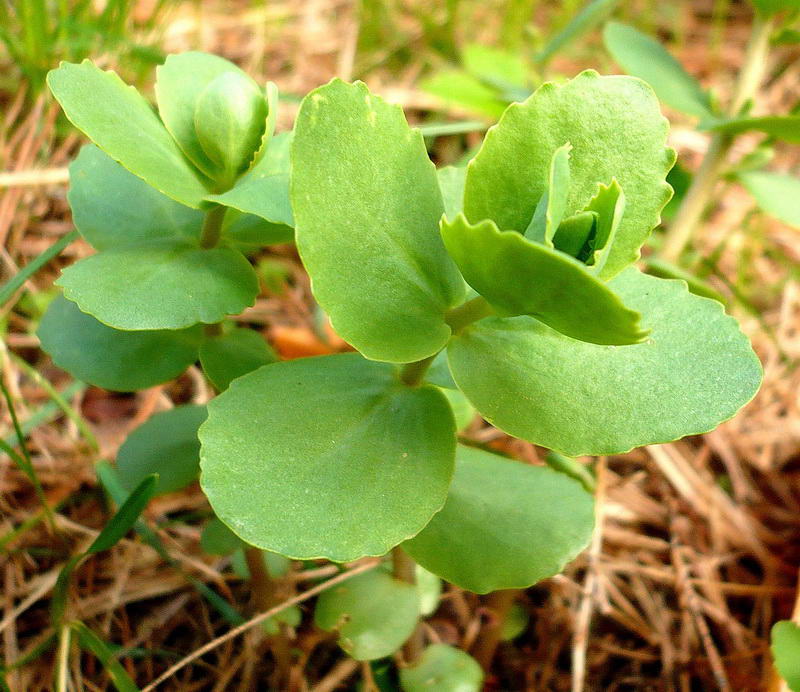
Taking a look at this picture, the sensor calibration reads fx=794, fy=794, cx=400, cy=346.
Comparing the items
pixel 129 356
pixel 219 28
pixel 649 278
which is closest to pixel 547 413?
pixel 649 278

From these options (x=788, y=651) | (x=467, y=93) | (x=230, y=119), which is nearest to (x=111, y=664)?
(x=230, y=119)

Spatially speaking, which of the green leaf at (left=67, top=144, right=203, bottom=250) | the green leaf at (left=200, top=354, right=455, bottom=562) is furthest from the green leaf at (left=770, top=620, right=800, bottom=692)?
the green leaf at (left=67, top=144, right=203, bottom=250)

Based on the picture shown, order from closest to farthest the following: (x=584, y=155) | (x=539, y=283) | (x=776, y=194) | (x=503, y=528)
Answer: (x=539, y=283) → (x=584, y=155) → (x=503, y=528) → (x=776, y=194)

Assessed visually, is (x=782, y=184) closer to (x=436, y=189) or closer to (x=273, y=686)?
(x=436, y=189)

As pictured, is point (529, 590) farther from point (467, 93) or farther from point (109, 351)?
point (467, 93)

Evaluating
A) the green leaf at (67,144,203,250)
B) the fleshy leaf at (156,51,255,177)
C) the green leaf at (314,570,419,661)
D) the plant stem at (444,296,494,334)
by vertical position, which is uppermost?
the fleshy leaf at (156,51,255,177)

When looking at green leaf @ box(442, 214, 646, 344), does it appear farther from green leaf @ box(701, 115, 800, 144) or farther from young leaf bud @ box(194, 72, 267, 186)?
green leaf @ box(701, 115, 800, 144)
